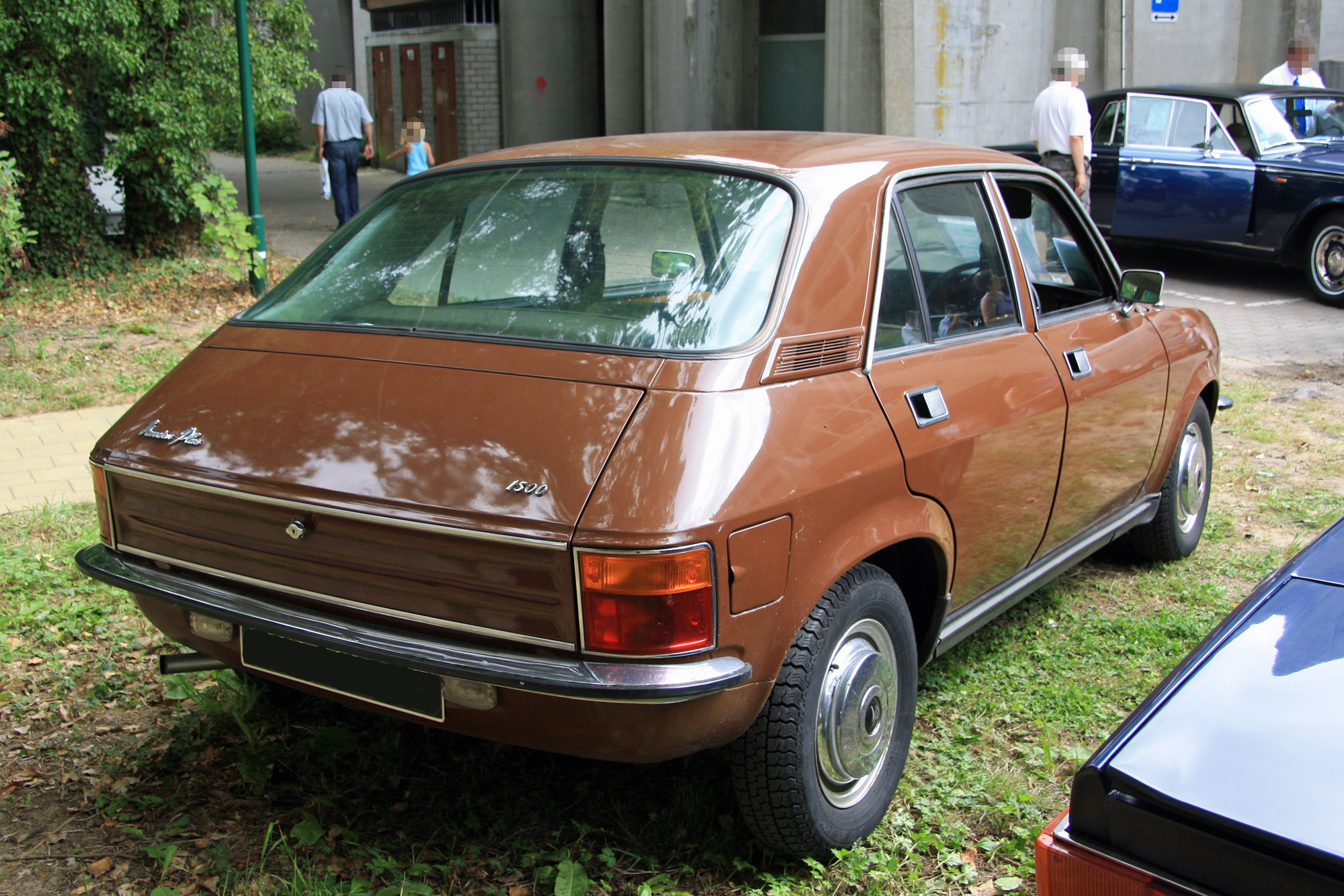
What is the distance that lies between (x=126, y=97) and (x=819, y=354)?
31.4ft

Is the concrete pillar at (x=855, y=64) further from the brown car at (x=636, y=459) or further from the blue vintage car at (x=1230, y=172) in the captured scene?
the brown car at (x=636, y=459)

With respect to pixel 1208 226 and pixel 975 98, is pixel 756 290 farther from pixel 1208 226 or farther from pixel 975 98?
pixel 975 98

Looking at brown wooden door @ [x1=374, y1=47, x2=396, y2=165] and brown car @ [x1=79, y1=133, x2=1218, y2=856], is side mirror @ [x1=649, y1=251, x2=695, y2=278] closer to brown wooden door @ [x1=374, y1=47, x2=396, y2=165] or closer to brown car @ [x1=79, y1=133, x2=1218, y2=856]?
brown car @ [x1=79, y1=133, x2=1218, y2=856]

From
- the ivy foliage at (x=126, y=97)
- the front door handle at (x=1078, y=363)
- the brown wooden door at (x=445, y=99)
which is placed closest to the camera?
the front door handle at (x=1078, y=363)

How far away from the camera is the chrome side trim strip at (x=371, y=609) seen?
2391 millimetres

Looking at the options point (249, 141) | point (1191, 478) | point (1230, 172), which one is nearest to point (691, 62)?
point (1230, 172)

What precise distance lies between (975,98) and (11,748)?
1322cm

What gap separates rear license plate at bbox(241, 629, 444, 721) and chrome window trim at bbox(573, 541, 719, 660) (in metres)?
0.40

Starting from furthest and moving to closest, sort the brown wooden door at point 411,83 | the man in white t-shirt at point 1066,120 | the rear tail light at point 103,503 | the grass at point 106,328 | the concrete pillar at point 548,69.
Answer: the brown wooden door at point 411,83, the concrete pillar at point 548,69, the man in white t-shirt at point 1066,120, the grass at point 106,328, the rear tail light at point 103,503

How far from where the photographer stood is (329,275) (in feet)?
11.0

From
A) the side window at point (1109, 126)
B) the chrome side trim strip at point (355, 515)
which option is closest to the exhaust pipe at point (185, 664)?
the chrome side trim strip at point (355, 515)

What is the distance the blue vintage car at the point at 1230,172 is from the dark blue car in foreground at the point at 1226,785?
9.74 meters

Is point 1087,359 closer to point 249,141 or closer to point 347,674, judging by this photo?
point 347,674

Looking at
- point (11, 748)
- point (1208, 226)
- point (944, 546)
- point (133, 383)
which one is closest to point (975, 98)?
point (1208, 226)
